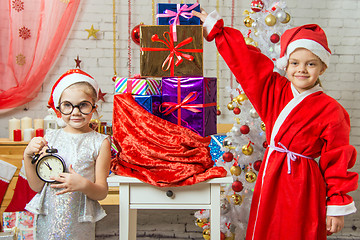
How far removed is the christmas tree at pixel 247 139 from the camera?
2684mm

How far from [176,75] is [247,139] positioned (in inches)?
41.1

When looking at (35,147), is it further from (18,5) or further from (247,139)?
(18,5)

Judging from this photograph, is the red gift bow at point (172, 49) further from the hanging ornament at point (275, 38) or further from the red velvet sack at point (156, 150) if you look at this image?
the hanging ornament at point (275, 38)

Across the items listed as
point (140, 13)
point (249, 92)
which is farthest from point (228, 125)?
point (249, 92)

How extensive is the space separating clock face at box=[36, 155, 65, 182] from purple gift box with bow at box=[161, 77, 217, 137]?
586 mm

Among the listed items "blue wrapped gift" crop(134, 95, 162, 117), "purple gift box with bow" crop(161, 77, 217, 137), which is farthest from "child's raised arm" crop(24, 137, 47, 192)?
"purple gift box with bow" crop(161, 77, 217, 137)

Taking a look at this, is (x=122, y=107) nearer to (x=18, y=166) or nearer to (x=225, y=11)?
(x=18, y=166)

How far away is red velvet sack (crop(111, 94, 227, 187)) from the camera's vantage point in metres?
1.80

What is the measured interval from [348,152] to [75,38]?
8.73ft

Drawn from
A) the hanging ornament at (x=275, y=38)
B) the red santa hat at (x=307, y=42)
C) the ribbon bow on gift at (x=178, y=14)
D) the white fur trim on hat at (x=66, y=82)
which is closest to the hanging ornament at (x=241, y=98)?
the hanging ornament at (x=275, y=38)

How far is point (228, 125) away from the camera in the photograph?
358 cm

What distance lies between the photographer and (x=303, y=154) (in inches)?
72.6

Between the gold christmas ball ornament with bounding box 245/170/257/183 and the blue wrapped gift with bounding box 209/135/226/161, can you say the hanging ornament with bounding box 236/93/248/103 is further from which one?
the blue wrapped gift with bounding box 209/135/226/161

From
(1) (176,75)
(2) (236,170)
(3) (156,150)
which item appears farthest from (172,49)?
(2) (236,170)
